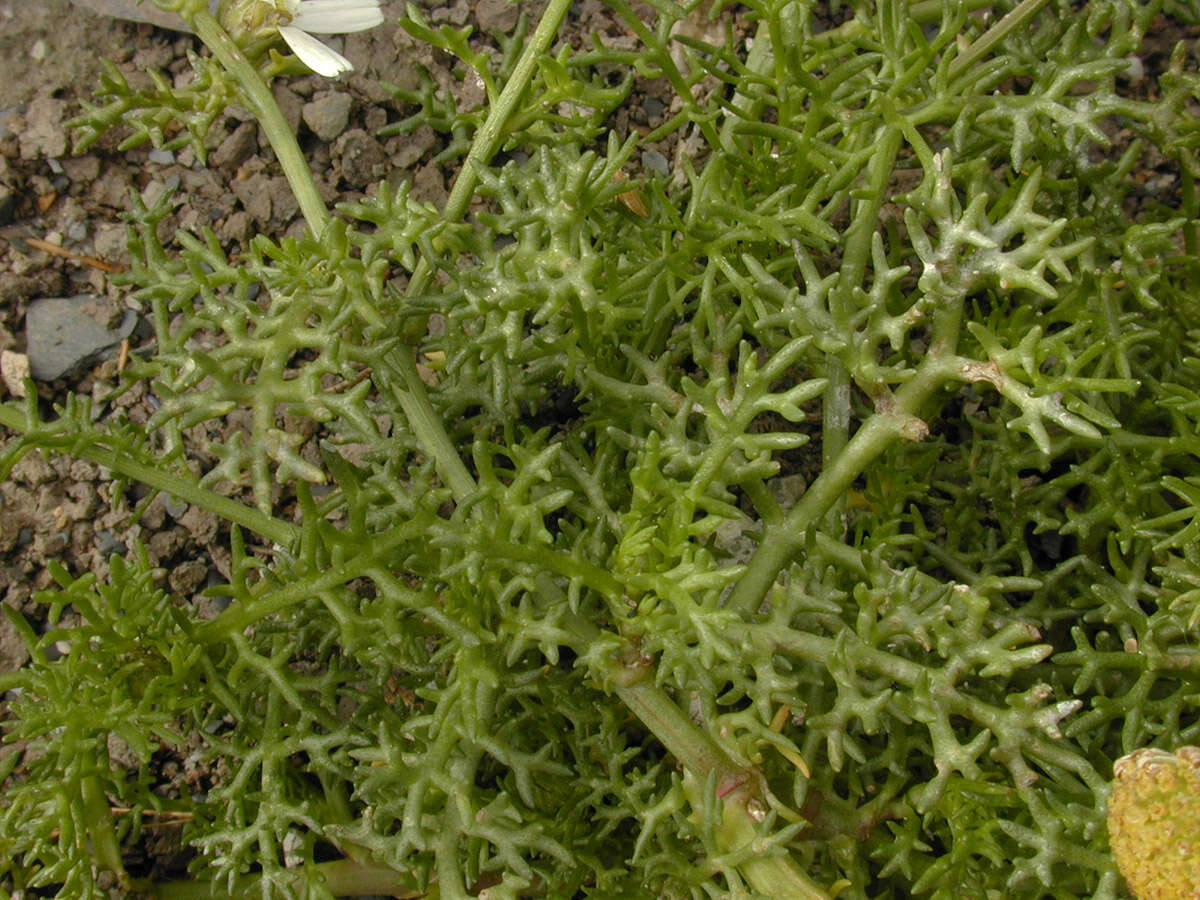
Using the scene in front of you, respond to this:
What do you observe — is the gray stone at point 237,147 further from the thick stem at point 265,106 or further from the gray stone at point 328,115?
the thick stem at point 265,106

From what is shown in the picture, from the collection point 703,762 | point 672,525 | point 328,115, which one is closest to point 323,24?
point 328,115

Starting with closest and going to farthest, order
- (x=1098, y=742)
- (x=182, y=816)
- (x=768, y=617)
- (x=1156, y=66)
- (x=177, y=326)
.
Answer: (x=768, y=617), (x=1098, y=742), (x=182, y=816), (x=177, y=326), (x=1156, y=66)

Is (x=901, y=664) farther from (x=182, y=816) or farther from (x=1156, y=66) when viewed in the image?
(x=1156, y=66)

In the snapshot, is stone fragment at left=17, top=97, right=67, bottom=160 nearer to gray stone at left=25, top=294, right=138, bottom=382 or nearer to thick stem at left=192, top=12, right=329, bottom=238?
gray stone at left=25, top=294, right=138, bottom=382

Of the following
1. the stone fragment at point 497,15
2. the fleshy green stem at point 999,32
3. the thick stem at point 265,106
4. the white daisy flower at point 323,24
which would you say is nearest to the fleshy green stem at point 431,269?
the thick stem at point 265,106

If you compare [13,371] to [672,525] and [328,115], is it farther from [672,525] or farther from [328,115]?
[672,525]

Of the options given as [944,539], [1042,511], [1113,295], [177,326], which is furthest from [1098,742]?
[177,326]
